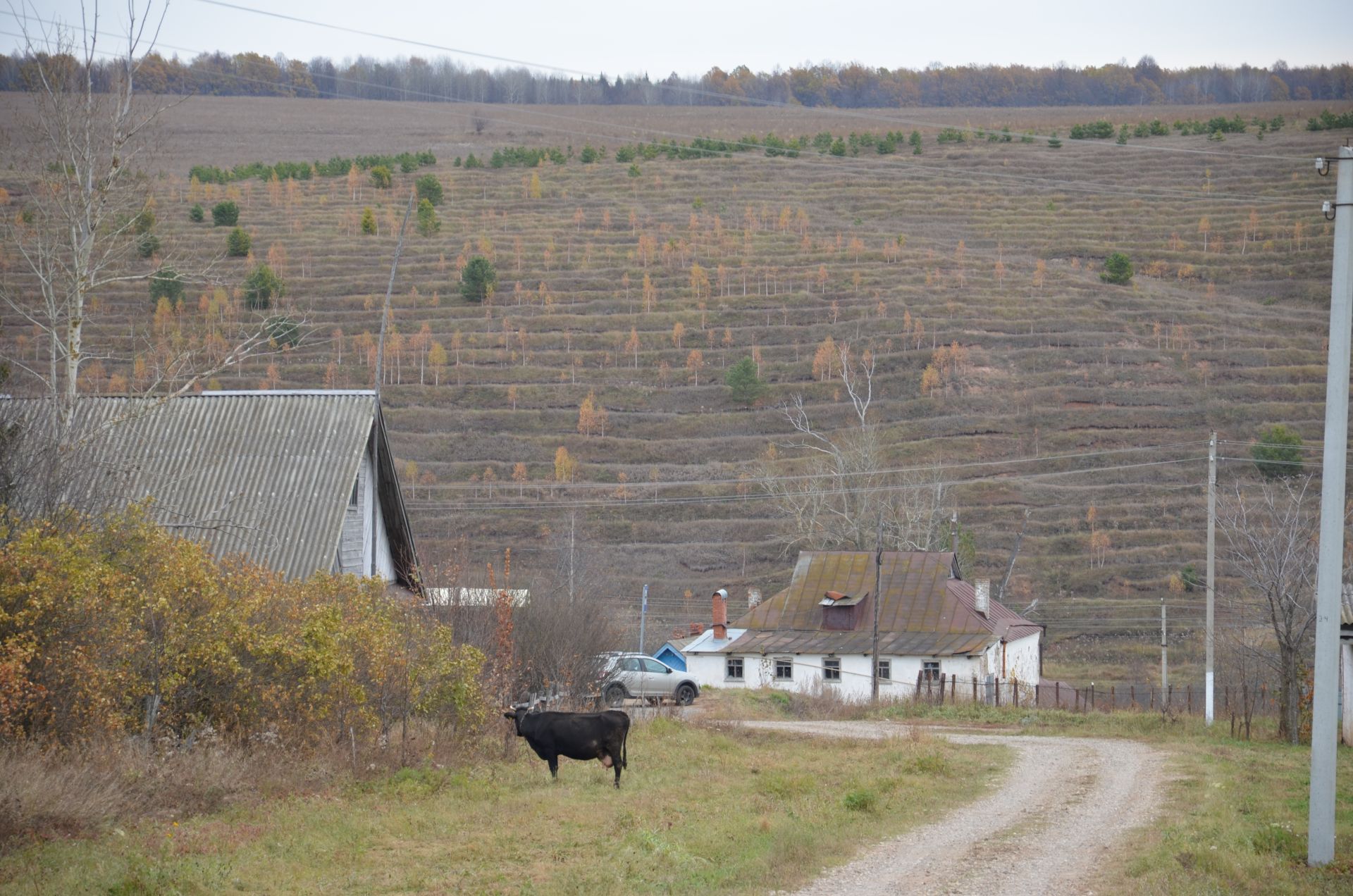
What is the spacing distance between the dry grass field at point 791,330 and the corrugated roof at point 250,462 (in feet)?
15.0

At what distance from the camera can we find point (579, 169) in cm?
13038

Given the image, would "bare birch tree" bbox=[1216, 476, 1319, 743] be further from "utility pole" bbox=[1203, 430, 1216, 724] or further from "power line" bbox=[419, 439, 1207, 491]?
"power line" bbox=[419, 439, 1207, 491]

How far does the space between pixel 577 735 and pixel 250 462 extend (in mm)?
9303

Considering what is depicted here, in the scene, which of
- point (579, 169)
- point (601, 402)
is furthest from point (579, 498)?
point (579, 169)

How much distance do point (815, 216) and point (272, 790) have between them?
107451 millimetres

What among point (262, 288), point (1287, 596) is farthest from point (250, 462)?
point (262, 288)

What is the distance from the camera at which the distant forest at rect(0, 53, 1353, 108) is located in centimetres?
17025

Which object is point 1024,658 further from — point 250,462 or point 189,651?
point 189,651

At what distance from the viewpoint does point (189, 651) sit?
42.9ft

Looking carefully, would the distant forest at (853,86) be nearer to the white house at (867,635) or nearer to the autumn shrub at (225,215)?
the autumn shrub at (225,215)

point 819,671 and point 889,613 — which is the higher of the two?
point 889,613

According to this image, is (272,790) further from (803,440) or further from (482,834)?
(803,440)

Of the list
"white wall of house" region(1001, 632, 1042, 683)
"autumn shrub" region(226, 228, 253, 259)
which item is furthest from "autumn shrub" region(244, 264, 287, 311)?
"white wall of house" region(1001, 632, 1042, 683)

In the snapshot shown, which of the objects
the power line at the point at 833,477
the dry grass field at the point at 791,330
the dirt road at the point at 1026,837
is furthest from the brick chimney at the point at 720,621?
the dirt road at the point at 1026,837
